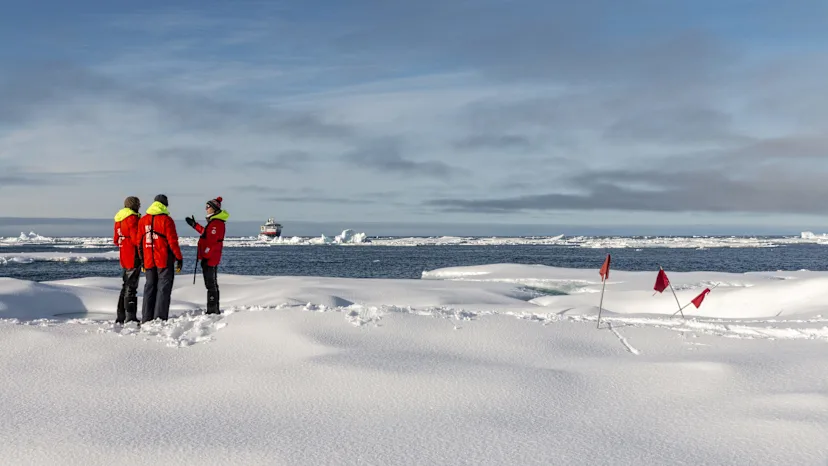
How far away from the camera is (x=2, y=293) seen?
1359 centimetres

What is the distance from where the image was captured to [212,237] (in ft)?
26.9

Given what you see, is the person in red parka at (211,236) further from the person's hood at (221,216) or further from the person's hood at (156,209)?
the person's hood at (156,209)

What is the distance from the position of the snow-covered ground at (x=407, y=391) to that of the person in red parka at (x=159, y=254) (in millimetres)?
758

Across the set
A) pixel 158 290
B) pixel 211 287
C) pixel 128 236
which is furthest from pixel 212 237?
pixel 128 236

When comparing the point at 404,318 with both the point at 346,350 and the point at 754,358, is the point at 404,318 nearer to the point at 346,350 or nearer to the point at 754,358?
the point at 346,350

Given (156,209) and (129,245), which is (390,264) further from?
(156,209)

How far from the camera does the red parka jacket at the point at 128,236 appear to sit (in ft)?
26.6

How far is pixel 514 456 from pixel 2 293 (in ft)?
45.2

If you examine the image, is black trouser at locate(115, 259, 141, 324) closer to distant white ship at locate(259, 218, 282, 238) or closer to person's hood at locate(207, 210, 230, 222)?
person's hood at locate(207, 210, 230, 222)

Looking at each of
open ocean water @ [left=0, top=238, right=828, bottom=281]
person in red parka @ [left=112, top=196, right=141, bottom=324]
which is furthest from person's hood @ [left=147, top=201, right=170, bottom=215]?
open ocean water @ [left=0, top=238, right=828, bottom=281]

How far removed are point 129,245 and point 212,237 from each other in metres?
1.11

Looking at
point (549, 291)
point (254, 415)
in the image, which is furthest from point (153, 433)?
point (549, 291)

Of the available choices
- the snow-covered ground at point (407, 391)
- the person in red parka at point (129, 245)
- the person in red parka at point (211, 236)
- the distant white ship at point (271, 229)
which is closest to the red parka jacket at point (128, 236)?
the person in red parka at point (129, 245)

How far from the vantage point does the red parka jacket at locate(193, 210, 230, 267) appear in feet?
26.8
